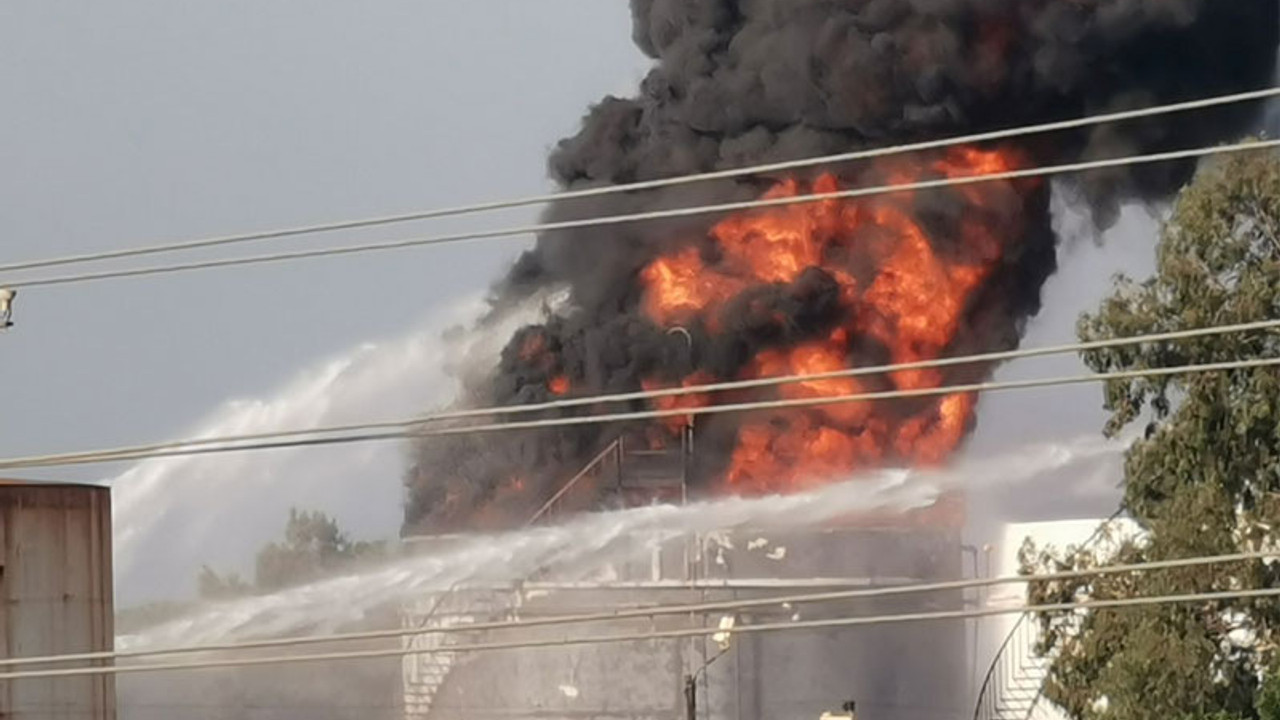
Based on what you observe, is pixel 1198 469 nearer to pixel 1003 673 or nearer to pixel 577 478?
pixel 1003 673

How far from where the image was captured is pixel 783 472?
195ft

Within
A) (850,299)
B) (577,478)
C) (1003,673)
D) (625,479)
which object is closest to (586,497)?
(577,478)

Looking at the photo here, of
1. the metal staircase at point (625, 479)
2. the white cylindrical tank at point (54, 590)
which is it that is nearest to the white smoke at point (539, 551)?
the metal staircase at point (625, 479)

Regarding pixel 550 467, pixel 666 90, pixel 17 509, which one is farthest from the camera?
pixel 550 467

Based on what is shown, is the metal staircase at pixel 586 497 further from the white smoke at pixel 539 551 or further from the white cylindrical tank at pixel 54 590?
the white cylindrical tank at pixel 54 590

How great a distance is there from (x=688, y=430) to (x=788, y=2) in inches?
398

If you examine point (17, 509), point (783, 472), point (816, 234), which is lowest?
point (17, 509)

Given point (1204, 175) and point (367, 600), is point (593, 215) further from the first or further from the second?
point (1204, 175)

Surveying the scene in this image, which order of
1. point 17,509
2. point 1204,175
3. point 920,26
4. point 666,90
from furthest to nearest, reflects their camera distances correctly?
point 666,90, point 920,26, point 1204,175, point 17,509

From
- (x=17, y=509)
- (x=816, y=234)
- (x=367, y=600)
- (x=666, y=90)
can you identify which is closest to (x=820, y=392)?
(x=816, y=234)

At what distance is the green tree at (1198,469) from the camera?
39594mm

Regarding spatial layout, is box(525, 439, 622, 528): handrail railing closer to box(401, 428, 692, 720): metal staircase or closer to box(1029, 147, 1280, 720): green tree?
box(401, 428, 692, 720): metal staircase

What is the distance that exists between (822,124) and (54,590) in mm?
29810

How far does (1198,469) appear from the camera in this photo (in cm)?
4066
